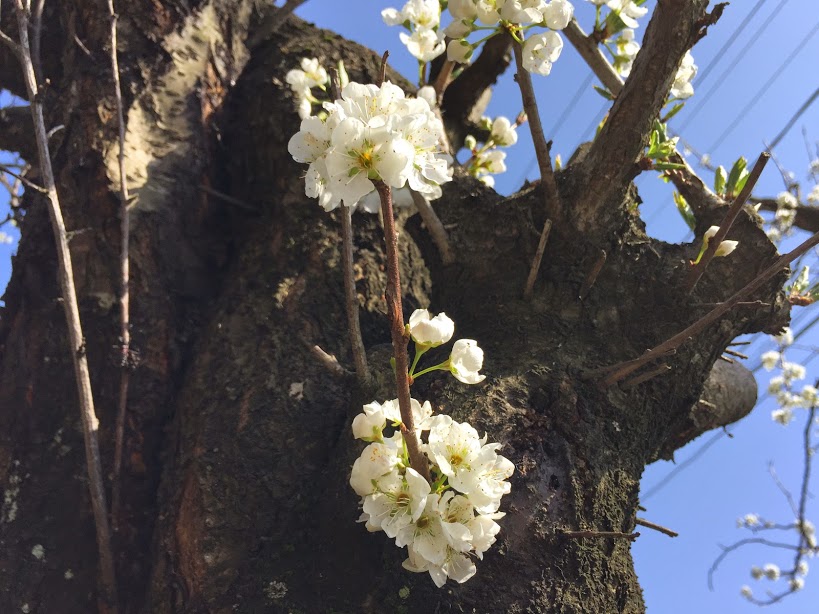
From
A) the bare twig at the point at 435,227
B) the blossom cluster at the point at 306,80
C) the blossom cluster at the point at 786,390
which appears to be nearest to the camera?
the bare twig at the point at 435,227

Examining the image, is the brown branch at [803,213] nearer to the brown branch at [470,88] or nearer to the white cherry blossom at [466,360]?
the brown branch at [470,88]

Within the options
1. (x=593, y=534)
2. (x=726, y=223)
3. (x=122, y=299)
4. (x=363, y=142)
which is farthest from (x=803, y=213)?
(x=122, y=299)

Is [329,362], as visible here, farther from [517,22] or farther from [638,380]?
[517,22]

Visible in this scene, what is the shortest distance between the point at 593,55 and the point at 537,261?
2.33ft

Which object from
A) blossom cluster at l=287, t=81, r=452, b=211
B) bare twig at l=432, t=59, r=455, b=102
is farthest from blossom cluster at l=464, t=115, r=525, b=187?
blossom cluster at l=287, t=81, r=452, b=211

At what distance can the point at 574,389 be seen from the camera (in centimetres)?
119

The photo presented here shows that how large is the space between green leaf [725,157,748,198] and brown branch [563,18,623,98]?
0.36 metres

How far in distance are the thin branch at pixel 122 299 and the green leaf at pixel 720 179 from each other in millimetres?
1514

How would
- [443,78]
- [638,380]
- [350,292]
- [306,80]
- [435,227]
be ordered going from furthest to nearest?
[443,78] → [306,80] → [435,227] → [638,380] → [350,292]

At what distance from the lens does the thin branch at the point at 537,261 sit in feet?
4.12

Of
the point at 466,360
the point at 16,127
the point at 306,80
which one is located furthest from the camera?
the point at 16,127

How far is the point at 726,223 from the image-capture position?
117cm

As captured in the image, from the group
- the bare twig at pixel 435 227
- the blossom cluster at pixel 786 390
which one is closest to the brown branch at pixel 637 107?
the bare twig at pixel 435 227

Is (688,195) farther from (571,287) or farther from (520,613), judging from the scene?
(520,613)
